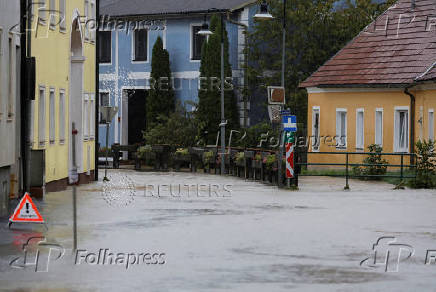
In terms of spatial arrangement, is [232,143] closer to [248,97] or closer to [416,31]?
[248,97]

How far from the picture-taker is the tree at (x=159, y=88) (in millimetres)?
56812

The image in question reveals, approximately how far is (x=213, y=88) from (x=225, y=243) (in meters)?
36.2

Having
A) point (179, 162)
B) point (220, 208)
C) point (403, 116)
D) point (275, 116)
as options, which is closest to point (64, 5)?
point (275, 116)

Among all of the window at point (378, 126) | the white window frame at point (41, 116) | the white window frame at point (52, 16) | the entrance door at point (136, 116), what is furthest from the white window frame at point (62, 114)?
the entrance door at point (136, 116)

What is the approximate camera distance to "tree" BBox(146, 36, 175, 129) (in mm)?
56812

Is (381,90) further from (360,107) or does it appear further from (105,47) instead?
(105,47)

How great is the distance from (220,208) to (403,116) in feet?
66.1

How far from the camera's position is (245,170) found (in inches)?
1756

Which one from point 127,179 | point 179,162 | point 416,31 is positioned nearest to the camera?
point 127,179

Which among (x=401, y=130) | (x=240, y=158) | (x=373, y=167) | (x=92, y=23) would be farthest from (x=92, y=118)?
(x=401, y=130)

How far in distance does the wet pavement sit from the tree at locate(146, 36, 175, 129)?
24833mm

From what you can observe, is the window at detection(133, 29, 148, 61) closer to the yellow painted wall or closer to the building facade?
the yellow painted wall
